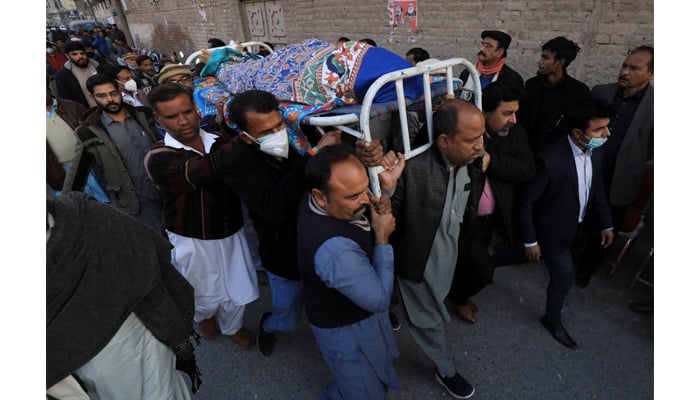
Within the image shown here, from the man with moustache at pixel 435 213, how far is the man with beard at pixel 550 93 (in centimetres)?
151

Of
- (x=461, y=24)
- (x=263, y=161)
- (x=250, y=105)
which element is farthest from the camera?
(x=461, y=24)

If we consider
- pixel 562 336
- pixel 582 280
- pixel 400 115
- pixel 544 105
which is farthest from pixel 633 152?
pixel 400 115

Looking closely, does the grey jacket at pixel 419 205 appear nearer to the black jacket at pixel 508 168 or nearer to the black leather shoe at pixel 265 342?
the black jacket at pixel 508 168

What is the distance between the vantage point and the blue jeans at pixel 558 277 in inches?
91.7

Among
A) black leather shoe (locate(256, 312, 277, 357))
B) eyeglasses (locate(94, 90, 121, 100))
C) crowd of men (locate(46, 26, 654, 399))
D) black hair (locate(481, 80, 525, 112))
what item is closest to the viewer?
crowd of men (locate(46, 26, 654, 399))

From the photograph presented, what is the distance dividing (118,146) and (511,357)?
11.1ft

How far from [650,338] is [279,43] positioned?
852cm

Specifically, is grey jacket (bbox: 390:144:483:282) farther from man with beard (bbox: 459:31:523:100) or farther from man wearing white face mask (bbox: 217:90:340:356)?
man with beard (bbox: 459:31:523:100)

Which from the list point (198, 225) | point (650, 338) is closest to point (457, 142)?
point (198, 225)

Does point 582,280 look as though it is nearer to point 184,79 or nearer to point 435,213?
point 435,213

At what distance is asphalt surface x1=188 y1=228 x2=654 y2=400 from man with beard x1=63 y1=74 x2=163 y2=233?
4.39 ft

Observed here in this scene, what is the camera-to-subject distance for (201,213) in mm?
2213

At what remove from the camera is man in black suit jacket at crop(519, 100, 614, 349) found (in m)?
2.04

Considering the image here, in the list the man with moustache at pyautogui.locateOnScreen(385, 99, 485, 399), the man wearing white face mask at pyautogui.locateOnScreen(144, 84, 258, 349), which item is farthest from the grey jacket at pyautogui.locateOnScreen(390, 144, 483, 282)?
the man wearing white face mask at pyautogui.locateOnScreen(144, 84, 258, 349)
